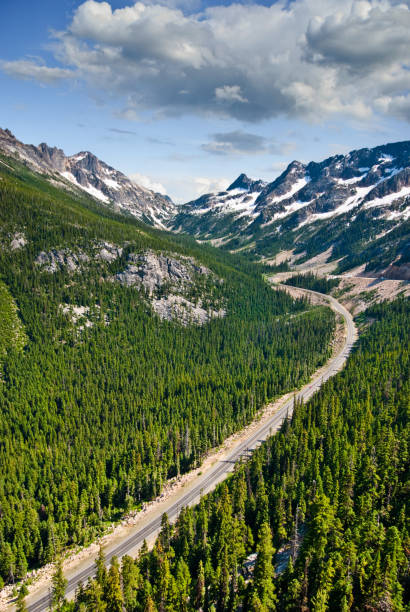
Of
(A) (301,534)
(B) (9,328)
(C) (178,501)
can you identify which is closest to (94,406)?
(C) (178,501)

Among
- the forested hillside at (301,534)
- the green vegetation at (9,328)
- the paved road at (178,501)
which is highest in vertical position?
the green vegetation at (9,328)

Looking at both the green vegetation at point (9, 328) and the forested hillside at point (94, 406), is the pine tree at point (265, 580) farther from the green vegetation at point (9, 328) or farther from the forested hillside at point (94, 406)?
the green vegetation at point (9, 328)

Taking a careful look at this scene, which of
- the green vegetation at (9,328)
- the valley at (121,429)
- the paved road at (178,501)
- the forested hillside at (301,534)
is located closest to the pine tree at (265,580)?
the forested hillside at (301,534)

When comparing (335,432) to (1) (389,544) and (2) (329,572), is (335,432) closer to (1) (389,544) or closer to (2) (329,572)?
(1) (389,544)


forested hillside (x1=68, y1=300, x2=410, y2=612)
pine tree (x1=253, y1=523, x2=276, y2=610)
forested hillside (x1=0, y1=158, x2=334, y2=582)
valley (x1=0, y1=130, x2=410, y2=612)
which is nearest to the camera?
pine tree (x1=253, y1=523, x2=276, y2=610)

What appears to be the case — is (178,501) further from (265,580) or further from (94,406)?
(94,406)

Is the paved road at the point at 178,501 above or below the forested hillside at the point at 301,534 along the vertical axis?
below

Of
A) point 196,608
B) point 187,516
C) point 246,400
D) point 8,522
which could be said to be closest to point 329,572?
point 196,608

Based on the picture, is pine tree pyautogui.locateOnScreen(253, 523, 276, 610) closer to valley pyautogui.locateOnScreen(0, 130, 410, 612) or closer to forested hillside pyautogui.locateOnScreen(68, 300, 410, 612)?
forested hillside pyautogui.locateOnScreen(68, 300, 410, 612)

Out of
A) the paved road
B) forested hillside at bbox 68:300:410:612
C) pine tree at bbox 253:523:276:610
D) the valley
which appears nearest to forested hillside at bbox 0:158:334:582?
the valley
